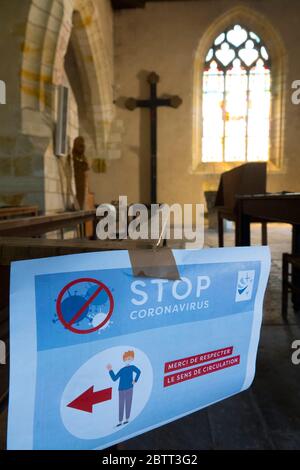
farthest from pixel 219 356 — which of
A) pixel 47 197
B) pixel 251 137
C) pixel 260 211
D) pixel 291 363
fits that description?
pixel 251 137

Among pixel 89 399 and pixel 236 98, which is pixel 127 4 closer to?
pixel 236 98

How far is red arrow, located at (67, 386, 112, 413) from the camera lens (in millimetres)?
652

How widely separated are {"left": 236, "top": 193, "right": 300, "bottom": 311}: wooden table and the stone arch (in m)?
6.21

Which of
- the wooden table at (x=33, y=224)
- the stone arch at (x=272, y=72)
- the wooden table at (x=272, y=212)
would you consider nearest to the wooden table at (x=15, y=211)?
the wooden table at (x=33, y=224)

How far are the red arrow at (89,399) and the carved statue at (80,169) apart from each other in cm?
447

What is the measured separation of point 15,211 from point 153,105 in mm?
6610

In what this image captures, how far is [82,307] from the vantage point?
63 centimetres

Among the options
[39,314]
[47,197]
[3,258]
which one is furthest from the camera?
[47,197]

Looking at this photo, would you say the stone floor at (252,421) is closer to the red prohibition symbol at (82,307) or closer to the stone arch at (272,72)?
the red prohibition symbol at (82,307)

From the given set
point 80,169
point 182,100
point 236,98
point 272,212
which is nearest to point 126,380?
point 272,212

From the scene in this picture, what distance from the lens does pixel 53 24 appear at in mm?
3703

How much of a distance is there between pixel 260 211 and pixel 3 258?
2018 millimetres

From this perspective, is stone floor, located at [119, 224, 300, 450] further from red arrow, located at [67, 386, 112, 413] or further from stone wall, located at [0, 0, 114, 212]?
stone wall, located at [0, 0, 114, 212]

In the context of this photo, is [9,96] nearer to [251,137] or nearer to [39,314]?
[39,314]
